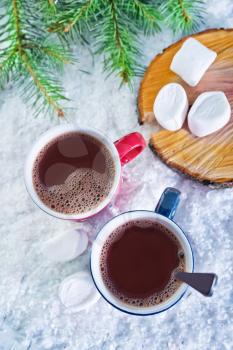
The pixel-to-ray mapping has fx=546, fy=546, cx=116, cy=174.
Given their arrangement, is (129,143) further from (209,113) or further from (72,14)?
(72,14)

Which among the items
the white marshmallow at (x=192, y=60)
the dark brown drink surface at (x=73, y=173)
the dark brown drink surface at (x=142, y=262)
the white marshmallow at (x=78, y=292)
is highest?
the white marshmallow at (x=192, y=60)

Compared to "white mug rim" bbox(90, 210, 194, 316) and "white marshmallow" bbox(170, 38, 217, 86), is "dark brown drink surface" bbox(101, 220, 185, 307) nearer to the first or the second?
"white mug rim" bbox(90, 210, 194, 316)

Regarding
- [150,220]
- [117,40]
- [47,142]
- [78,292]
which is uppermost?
[117,40]

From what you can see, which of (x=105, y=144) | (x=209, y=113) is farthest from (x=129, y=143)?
(x=209, y=113)

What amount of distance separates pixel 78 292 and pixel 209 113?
373mm

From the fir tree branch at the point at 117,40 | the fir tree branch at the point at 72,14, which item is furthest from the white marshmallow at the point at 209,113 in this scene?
the fir tree branch at the point at 72,14

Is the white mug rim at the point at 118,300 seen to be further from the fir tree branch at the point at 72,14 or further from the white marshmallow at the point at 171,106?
the fir tree branch at the point at 72,14

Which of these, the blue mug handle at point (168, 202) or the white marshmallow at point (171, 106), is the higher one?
the white marshmallow at point (171, 106)

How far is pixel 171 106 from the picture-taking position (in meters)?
0.91

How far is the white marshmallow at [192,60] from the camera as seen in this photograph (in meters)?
0.92

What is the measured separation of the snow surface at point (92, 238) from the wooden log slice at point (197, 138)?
6 centimetres

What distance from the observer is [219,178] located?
0.90m

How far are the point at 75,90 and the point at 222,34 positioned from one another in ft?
0.94

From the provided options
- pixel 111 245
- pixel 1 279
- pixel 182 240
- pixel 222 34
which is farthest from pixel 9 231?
pixel 222 34
